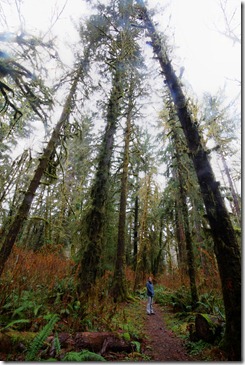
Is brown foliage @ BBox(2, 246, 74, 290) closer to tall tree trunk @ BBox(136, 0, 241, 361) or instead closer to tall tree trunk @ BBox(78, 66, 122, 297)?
tall tree trunk @ BBox(78, 66, 122, 297)

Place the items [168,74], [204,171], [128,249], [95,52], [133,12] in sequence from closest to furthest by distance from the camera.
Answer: [204,171], [168,74], [133,12], [95,52], [128,249]

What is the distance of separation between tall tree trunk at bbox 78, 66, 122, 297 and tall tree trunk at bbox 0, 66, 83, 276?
1.75 metres

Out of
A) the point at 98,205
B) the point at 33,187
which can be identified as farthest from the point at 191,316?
the point at 33,187

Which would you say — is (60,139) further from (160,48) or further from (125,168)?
(125,168)

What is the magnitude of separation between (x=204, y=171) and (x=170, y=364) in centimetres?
355

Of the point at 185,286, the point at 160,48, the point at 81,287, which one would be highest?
the point at 160,48

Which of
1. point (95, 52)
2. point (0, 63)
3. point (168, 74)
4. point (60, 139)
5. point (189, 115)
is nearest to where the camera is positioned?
point (0, 63)

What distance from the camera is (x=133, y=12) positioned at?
6.83 meters

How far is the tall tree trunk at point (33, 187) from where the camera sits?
14.9ft

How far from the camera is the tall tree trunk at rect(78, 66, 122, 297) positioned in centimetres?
602

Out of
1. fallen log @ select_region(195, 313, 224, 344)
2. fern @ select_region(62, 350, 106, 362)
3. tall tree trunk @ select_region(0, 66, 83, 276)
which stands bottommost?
fern @ select_region(62, 350, 106, 362)

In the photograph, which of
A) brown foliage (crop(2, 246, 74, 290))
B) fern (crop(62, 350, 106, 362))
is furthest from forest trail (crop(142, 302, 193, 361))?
brown foliage (crop(2, 246, 74, 290))

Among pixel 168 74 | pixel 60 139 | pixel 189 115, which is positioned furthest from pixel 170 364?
pixel 168 74

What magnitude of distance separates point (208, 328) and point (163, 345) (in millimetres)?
1140
